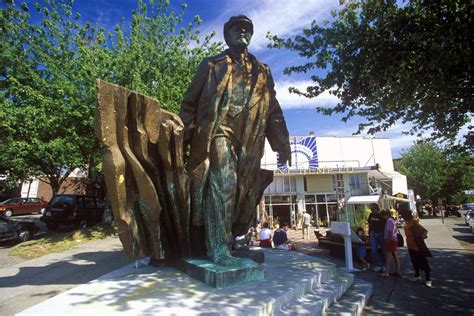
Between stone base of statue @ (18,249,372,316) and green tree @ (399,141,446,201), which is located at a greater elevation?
green tree @ (399,141,446,201)

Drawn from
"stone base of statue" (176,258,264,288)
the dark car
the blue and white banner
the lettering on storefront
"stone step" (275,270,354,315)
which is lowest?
"stone step" (275,270,354,315)

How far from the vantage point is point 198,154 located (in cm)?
486

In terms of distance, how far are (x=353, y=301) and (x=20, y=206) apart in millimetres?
29195

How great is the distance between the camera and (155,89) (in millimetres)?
14281

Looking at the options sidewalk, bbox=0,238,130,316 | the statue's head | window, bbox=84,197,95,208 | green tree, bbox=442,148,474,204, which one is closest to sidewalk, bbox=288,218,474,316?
the statue's head

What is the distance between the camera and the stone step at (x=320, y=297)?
3.64 m

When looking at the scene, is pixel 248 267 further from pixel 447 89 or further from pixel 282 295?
pixel 447 89

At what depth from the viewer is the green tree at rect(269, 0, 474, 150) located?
636 cm

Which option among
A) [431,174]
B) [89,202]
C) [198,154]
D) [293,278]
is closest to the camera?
[293,278]

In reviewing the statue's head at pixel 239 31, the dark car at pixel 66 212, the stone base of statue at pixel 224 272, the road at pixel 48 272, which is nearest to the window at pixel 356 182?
the dark car at pixel 66 212

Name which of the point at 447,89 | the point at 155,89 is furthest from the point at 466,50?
the point at 155,89

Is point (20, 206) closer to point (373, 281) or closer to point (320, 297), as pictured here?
point (373, 281)

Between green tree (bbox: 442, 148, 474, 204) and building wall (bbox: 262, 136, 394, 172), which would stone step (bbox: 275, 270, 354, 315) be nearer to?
building wall (bbox: 262, 136, 394, 172)

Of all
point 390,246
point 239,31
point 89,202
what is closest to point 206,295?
point 239,31
